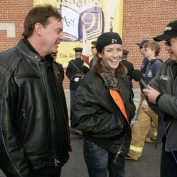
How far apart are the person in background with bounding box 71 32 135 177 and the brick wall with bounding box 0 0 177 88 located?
8.36 metres

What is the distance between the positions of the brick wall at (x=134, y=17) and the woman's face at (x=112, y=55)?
330 inches

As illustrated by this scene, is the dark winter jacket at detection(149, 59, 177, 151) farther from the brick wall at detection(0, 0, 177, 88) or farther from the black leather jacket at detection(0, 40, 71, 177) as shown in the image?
the brick wall at detection(0, 0, 177, 88)

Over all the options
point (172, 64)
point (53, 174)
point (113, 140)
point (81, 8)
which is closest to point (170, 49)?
point (172, 64)

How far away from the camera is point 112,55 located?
8.41 feet

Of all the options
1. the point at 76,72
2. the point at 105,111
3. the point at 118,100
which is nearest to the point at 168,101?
the point at 118,100

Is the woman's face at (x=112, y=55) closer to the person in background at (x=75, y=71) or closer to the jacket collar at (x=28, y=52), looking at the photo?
the jacket collar at (x=28, y=52)

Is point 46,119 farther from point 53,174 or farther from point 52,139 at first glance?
point 53,174

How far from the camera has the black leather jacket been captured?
179cm

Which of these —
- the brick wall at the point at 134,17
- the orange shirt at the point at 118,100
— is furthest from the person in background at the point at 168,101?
the brick wall at the point at 134,17

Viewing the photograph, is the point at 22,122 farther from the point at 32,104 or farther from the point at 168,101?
the point at 168,101

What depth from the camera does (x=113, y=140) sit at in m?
2.59

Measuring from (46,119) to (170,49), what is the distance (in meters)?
1.26

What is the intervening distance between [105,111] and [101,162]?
51 cm

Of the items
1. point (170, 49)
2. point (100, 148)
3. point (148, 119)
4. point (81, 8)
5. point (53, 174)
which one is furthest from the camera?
point (81, 8)
